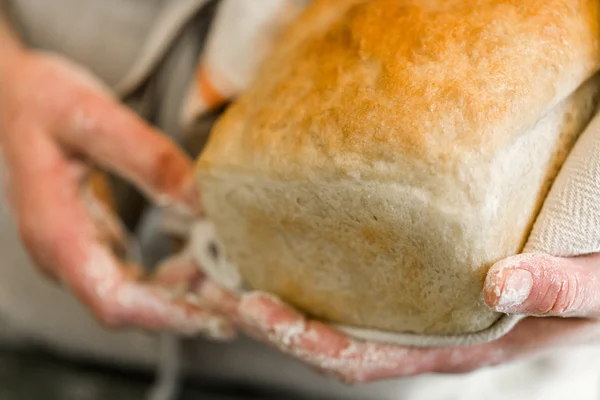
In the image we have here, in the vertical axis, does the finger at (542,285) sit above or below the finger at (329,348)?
above

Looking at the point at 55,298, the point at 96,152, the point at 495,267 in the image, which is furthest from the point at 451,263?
the point at 55,298

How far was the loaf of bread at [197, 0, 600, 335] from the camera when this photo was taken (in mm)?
368

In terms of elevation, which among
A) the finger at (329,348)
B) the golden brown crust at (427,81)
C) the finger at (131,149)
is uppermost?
the golden brown crust at (427,81)

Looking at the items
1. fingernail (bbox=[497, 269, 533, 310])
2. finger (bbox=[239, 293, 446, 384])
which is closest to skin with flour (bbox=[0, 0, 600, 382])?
finger (bbox=[239, 293, 446, 384])

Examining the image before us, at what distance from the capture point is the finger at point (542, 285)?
1.21 feet

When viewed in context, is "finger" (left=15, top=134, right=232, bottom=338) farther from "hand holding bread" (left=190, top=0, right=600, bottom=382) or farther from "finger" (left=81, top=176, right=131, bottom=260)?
"hand holding bread" (left=190, top=0, right=600, bottom=382)

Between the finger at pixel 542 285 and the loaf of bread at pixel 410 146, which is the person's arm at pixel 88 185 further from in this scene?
the finger at pixel 542 285

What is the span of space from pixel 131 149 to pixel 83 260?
141mm

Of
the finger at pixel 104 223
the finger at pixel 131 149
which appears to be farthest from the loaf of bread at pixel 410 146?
the finger at pixel 104 223

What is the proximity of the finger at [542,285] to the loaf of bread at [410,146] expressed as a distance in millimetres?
20

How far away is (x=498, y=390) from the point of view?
79cm

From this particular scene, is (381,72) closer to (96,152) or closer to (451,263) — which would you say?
(451,263)

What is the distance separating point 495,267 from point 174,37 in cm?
49

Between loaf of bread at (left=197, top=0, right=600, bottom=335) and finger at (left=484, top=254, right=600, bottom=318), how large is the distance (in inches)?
0.8
